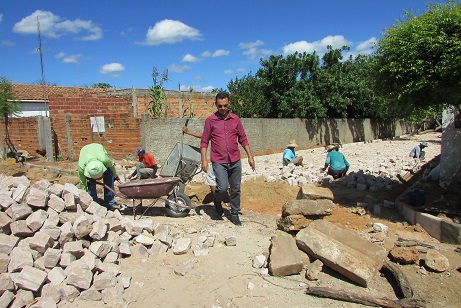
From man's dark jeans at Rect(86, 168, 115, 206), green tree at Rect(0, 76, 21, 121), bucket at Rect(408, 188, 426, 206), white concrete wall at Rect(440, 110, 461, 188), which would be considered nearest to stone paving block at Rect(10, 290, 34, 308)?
man's dark jeans at Rect(86, 168, 115, 206)

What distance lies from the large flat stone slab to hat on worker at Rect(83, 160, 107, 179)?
3188 mm

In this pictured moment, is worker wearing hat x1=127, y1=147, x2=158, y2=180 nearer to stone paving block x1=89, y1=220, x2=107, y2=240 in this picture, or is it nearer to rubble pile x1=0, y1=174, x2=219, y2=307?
rubble pile x1=0, y1=174, x2=219, y2=307

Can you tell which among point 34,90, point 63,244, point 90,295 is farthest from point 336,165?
point 34,90

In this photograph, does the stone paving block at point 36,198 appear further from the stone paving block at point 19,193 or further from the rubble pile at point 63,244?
the stone paving block at point 19,193

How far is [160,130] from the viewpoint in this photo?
10820mm

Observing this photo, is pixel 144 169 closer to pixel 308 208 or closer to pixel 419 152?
pixel 308 208

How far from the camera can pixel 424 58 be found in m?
5.08

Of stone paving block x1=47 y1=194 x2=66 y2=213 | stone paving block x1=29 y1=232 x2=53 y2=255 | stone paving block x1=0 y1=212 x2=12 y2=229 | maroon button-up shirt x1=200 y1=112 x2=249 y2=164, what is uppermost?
maroon button-up shirt x1=200 y1=112 x2=249 y2=164

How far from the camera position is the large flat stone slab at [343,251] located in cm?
364

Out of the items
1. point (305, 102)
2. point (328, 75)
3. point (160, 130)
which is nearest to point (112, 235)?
point (160, 130)

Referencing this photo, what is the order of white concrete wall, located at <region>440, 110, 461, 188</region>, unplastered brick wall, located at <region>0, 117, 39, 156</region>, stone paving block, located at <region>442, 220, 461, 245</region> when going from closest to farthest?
stone paving block, located at <region>442, 220, 461, 245</region>, white concrete wall, located at <region>440, 110, 461, 188</region>, unplastered brick wall, located at <region>0, 117, 39, 156</region>

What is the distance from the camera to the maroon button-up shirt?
5.04 metres

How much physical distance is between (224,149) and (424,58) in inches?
123

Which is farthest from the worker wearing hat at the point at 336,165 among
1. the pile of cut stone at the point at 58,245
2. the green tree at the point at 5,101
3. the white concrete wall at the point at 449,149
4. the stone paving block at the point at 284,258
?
the green tree at the point at 5,101
